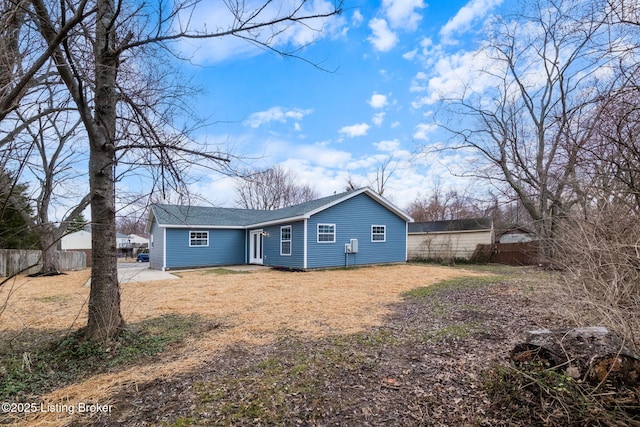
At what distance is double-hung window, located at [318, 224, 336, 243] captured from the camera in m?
14.1

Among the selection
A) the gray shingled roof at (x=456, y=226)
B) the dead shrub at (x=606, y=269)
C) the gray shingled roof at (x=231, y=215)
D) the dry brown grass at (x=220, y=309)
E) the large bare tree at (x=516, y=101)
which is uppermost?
the large bare tree at (x=516, y=101)

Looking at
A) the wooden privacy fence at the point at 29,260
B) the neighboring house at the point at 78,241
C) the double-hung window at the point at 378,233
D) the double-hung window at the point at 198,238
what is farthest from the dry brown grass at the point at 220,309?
the neighboring house at the point at 78,241

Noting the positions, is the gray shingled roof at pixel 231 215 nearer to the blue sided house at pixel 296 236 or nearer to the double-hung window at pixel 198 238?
the blue sided house at pixel 296 236

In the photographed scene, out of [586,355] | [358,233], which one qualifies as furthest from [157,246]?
[586,355]

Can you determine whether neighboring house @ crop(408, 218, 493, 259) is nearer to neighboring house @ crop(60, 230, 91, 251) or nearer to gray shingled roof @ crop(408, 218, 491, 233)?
gray shingled roof @ crop(408, 218, 491, 233)

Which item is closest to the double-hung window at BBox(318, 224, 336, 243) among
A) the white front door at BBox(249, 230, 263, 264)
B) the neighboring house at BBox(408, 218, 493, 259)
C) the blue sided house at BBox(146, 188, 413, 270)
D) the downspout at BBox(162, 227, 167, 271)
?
the blue sided house at BBox(146, 188, 413, 270)

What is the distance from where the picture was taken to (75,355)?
3613mm

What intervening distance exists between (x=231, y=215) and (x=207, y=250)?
3.02m

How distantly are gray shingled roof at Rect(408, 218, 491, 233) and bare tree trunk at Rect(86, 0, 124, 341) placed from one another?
761 inches

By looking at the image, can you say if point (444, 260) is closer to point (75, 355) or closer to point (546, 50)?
point (546, 50)

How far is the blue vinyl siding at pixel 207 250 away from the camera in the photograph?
15.7 metres

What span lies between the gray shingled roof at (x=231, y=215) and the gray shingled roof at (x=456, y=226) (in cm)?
954

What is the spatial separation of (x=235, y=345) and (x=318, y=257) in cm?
989

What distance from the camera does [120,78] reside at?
4043 mm
